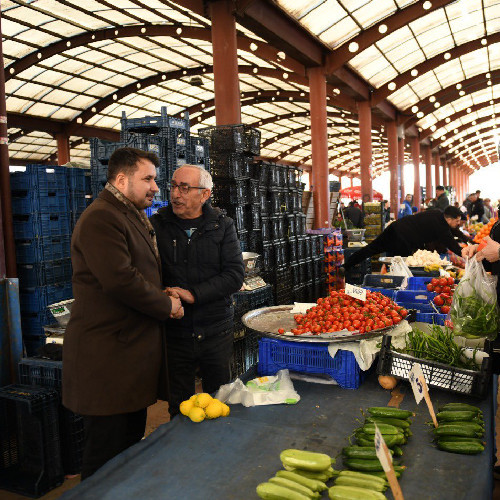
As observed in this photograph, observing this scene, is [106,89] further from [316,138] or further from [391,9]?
[391,9]

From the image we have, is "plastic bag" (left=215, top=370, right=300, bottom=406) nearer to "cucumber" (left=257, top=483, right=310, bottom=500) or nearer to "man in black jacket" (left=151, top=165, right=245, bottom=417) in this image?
"man in black jacket" (left=151, top=165, right=245, bottom=417)

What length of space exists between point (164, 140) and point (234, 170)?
953 millimetres

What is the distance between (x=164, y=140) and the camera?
6055 millimetres

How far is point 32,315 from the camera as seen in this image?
5.34 m

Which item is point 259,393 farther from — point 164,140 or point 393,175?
point 393,175

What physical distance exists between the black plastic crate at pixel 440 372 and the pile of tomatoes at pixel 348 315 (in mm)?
180

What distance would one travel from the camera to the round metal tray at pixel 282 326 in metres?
2.45

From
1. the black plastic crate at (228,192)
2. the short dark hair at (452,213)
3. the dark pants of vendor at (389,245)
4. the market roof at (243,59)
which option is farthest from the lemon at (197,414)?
the market roof at (243,59)

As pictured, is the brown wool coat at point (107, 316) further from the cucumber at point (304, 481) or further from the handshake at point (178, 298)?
the cucumber at point (304, 481)

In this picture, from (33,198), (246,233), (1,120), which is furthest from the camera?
(246,233)

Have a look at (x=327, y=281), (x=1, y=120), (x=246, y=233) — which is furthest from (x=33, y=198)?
(x=327, y=281)

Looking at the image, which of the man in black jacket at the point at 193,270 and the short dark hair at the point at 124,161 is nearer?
the short dark hair at the point at 124,161

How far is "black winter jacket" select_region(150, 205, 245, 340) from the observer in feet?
9.19

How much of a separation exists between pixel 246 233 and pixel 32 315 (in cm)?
268
